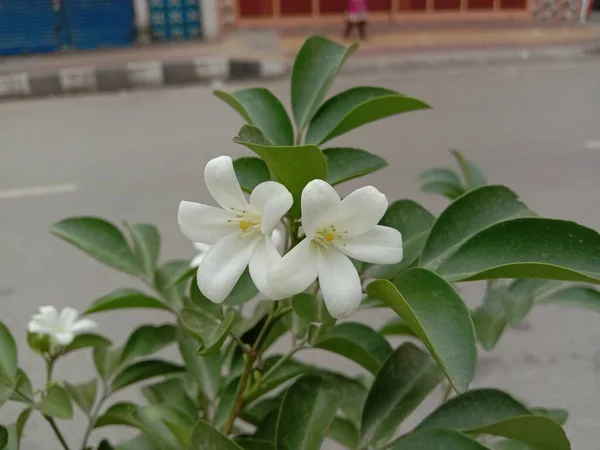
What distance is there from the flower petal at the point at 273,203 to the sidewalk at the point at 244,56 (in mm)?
3902

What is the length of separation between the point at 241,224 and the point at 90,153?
2.71m

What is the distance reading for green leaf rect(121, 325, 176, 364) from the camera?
67cm

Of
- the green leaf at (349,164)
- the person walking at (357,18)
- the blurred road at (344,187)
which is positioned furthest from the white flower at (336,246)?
the person walking at (357,18)

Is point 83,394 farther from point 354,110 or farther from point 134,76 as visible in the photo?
point 134,76

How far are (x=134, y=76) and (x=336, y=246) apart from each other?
13.0ft

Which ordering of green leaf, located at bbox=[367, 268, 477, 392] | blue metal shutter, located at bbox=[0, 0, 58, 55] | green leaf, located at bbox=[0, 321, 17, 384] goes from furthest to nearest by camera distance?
blue metal shutter, located at bbox=[0, 0, 58, 55]
green leaf, located at bbox=[0, 321, 17, 384]
green leaf, located at bbox=[367, 268, 477, 392]

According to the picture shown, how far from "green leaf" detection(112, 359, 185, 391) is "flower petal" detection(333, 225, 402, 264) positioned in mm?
332

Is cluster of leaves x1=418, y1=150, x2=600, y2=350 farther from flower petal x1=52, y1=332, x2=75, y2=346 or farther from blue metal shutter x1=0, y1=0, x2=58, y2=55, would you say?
blue metal shutter x1=0, y1=0, x2=58, y2=55

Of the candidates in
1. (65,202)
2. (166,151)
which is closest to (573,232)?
(65,202)

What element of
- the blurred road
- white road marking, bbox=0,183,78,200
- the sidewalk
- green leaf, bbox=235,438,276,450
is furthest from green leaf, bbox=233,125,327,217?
the sidewalk

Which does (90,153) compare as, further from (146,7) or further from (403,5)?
(403,5)

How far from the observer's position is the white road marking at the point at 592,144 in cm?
290

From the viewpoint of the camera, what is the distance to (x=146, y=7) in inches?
187

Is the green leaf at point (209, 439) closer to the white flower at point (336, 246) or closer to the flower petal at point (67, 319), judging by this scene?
the white flower at point (336, 246)
